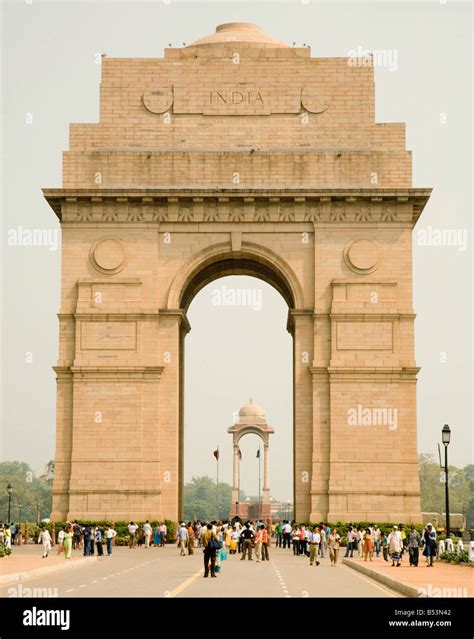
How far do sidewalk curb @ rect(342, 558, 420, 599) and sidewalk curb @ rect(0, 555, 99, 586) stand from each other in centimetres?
862

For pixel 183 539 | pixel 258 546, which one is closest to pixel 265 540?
pixel 258 546

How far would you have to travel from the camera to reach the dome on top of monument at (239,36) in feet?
187

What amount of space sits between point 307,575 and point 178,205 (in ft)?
75.5

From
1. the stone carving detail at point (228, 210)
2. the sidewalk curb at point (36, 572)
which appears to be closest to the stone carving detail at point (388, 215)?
the stone carving detail at point (228, 210)

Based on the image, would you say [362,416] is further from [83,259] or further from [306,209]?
[83,259]

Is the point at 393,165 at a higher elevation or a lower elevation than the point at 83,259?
higher

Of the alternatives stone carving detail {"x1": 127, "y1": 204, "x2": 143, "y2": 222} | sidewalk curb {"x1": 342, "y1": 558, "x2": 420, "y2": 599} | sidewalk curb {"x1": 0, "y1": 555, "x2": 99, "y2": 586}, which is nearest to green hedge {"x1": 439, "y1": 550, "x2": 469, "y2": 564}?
sidewalk curb {"x1": 342, "y1": 558, "x2": 420, "y2": 599}

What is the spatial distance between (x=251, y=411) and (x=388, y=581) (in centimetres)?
11016

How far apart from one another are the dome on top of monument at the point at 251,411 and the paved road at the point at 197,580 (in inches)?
3805

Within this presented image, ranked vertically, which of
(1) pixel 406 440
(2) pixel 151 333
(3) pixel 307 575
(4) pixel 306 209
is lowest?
(3) pixel 307 575

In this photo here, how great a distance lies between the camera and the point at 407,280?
53.8 metres

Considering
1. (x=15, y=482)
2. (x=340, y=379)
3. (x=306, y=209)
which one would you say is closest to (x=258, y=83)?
(x=306, y=209)

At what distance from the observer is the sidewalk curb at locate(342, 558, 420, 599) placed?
1050 inches

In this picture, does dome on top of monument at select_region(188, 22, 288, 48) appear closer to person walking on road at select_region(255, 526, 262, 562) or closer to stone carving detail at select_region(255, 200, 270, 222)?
stone carving detail at select_region(255, 200, 270, 222)
